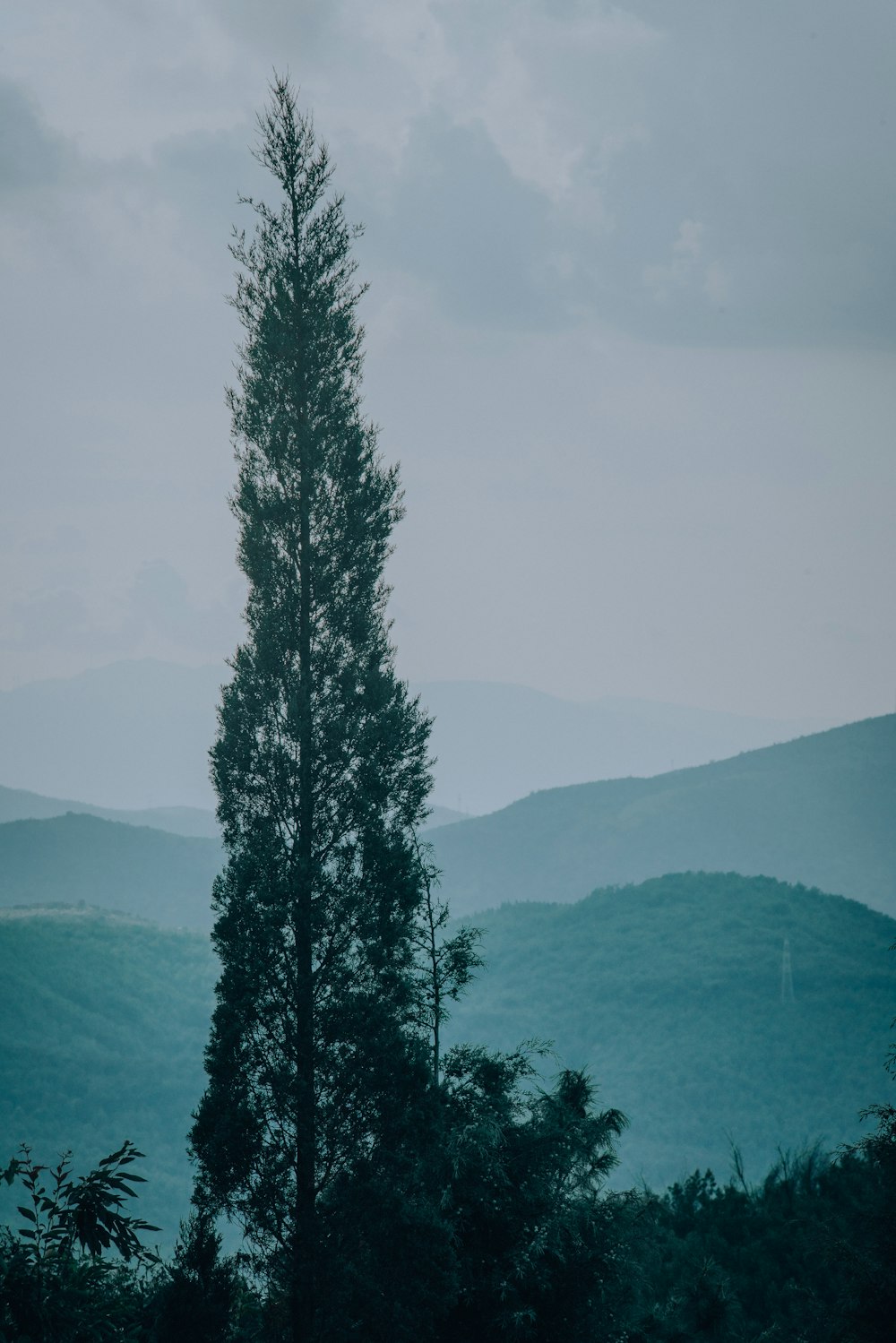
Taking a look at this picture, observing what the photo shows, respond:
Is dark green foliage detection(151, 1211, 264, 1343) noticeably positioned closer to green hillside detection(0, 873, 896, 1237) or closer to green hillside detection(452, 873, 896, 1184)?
green hillside detection(452, 873, 896, 1184)

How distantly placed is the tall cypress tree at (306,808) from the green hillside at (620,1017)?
9116 centimetres

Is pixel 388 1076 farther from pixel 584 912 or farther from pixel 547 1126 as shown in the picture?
pixel 584 912

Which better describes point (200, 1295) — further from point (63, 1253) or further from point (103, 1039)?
point (103, 1039)

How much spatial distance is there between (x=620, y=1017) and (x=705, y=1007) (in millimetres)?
10376

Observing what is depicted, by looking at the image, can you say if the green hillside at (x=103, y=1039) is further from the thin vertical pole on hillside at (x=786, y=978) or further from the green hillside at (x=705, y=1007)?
the thin vertical pole on hillside at (x=786, y=978)

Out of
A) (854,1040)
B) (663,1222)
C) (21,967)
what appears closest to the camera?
(663,1222)

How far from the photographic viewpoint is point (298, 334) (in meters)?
18.2

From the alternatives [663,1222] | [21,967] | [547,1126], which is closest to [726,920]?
[21,967]

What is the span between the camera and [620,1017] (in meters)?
129

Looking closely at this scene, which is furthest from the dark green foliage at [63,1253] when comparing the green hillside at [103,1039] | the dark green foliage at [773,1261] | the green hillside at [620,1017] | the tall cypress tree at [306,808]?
the green hillside at [103,1039]

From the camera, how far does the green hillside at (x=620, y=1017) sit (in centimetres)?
10781

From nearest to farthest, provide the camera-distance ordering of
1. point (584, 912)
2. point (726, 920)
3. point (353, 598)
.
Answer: point (353, 598), point (726, 920), point (584, 912)

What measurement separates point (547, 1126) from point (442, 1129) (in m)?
2.90

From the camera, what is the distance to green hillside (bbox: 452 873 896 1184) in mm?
106375
